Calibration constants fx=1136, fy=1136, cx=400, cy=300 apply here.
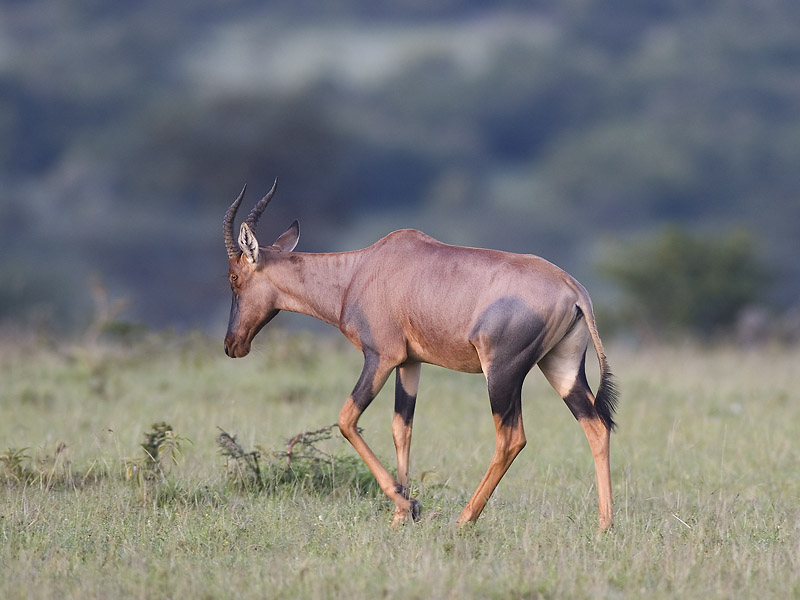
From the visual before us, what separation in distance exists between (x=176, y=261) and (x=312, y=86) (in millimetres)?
9950

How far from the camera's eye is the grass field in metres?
5.42

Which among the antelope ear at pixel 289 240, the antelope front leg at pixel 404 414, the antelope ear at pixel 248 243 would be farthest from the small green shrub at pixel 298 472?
the antelope ear at pixel 289 240

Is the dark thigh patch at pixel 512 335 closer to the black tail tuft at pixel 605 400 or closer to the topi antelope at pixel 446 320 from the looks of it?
the topi antelope at pixel 446 320

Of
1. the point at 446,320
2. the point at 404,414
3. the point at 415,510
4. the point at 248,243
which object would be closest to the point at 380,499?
the point at 404,414

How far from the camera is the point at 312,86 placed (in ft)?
153

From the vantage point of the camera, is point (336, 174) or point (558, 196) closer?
point (336, 174)

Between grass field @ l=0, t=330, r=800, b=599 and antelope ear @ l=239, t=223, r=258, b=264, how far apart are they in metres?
1.52

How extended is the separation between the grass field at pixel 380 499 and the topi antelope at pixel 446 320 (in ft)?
1.48

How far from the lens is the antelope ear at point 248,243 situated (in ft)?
23.8

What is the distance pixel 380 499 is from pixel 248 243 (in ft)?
6.13

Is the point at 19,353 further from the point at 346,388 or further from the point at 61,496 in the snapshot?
the point at 61,496

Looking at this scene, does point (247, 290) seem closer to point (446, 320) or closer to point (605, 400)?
point (446, 320)

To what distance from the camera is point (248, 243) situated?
24.2ft

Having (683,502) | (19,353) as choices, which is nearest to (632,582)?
(683,502)
